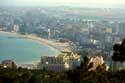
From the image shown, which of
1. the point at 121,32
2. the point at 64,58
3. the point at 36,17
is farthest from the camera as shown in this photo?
the point at 36,17

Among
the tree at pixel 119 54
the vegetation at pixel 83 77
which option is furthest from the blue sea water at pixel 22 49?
the vegetation at pixel 83 77

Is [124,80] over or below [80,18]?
over

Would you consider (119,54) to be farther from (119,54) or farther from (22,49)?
(22,49)

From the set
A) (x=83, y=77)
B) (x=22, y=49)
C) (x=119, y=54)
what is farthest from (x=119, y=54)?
(x=22, y=49)

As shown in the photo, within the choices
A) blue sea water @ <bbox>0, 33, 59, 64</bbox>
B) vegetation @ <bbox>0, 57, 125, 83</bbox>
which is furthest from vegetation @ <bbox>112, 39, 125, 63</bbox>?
blue sea water @ <bbox>0, 33, 59, 64</bbox>

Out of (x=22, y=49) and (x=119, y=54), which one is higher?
(x=119, y=54)

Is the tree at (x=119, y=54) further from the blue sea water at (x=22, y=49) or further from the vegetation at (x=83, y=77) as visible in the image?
the blue sea water at (x=22, y=49)

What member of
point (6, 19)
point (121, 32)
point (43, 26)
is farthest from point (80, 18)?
point (121, 32)

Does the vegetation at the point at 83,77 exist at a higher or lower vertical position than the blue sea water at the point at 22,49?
higher

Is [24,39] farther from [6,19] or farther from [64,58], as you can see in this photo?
[64,58]
